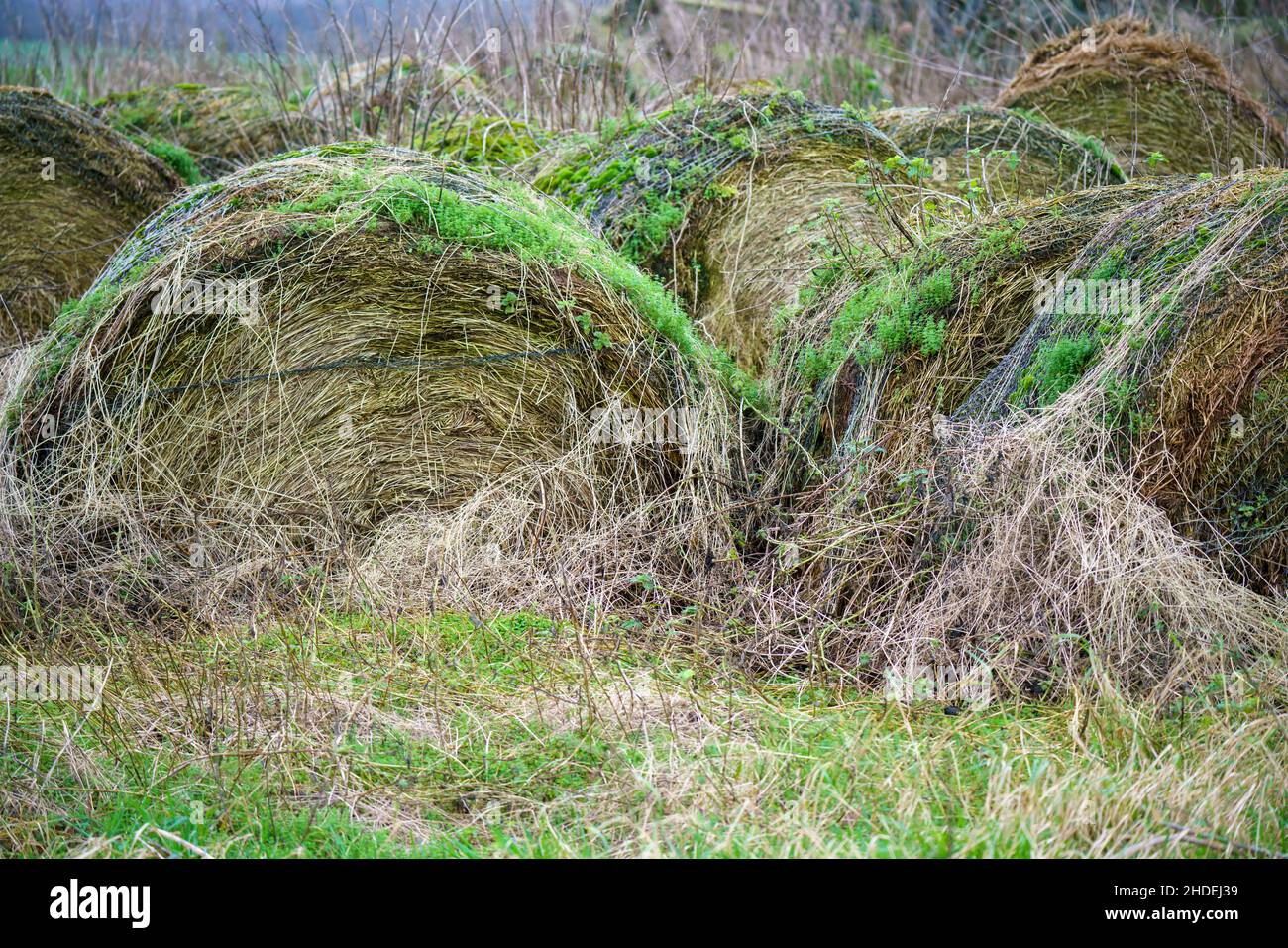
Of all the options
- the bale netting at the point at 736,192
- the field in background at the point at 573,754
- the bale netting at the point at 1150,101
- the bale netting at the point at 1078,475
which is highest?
the bale netting at the point at 1150,101

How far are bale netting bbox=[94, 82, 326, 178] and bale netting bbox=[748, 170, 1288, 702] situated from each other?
5.41 metres

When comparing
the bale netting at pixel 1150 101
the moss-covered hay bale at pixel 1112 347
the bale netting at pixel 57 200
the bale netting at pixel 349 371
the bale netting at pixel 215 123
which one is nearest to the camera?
the moss-covered hay bale at pixel 1112 347

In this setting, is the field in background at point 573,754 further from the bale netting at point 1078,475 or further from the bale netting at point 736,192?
the bale netting at point 736,192

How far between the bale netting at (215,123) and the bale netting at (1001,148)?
418cm

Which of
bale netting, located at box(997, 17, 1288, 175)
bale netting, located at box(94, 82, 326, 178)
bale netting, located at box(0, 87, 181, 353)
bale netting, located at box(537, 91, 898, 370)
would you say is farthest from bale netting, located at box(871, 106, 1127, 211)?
bale netting, located at box(0, 87, 181, 353)

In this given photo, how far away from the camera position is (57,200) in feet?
21.8

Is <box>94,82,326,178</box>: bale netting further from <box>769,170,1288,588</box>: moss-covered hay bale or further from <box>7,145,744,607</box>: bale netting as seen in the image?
<box>769,170,1288,588</box>: moss-covered hay bale

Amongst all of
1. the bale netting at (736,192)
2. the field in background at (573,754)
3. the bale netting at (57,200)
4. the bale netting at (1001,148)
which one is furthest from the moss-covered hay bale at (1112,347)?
the bale netting at (57,200)

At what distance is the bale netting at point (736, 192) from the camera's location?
20.4 feet

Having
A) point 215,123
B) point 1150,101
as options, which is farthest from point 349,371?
point 1150,101

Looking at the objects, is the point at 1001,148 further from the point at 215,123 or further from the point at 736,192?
the point at 215,123

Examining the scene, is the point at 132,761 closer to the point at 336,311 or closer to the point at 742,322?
the point at 336,311

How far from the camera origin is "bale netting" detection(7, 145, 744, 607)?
4.68 meters

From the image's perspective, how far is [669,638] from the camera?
425 centimetres
